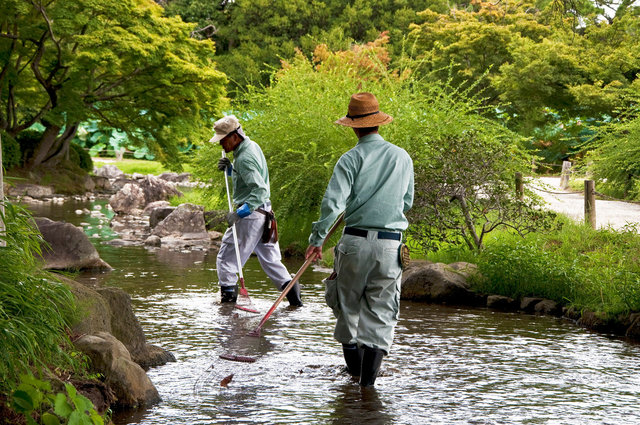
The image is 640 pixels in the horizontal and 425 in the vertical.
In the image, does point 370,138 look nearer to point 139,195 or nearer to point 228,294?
point 228,294

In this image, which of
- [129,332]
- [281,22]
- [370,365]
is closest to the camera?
[370,365]

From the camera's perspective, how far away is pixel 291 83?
669 inches

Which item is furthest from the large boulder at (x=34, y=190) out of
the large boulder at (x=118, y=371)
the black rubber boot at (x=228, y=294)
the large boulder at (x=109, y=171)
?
the large boulder at (x=118, y=371)

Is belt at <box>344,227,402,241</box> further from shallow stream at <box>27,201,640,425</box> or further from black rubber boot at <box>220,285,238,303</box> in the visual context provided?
black rubber boot at <box>220,285,238,303</box>

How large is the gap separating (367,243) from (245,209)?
343 centimetres

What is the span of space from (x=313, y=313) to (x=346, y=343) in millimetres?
3069

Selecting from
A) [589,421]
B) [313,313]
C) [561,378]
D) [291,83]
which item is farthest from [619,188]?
[589,421]

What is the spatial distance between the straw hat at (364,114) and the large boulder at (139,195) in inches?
766

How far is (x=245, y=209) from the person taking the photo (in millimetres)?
9477

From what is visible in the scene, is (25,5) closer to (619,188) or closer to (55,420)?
(619,188)

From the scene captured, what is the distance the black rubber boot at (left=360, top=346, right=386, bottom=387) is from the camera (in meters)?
6.19

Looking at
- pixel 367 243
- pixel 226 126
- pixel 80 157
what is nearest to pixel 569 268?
pixel 226 126

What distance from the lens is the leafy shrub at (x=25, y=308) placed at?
448cm

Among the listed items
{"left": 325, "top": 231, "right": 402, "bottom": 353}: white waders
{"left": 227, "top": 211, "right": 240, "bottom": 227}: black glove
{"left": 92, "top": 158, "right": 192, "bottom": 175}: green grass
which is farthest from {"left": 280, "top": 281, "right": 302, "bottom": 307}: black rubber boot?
{"left": 92, "top": 158, "right": 192, "bottom": 175}: green grass
